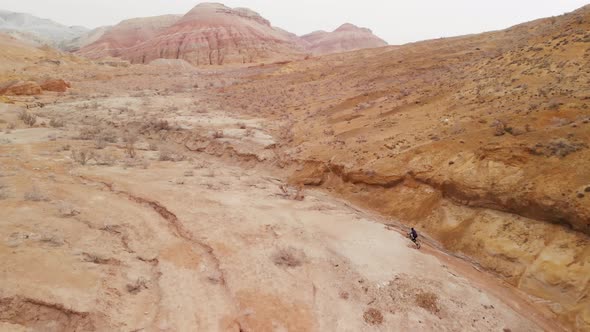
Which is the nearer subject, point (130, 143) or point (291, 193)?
point (291, 193)

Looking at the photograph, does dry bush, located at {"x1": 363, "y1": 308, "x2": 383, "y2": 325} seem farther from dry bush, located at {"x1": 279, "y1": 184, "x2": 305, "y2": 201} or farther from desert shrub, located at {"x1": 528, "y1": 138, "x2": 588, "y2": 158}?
desert shrub, located at {"x1": 528, "y1": 138, "x2": 588, "y2": 158}

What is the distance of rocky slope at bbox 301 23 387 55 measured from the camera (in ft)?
349

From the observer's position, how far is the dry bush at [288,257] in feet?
20.3

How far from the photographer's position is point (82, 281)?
189 inches

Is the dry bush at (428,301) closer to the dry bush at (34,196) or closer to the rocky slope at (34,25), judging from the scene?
the dry bush at (34,196)

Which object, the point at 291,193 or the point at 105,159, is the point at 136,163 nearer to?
the point at 105,159

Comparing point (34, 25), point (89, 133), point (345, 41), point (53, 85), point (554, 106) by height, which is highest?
point (345, 41)

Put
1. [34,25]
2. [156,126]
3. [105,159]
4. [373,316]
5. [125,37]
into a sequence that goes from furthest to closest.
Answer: [34,25] < [125,37] < [156,126] < [105,159] < [373,316]

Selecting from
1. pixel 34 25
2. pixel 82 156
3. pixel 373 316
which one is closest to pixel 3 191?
pixel 82 156

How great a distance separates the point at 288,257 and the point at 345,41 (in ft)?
362

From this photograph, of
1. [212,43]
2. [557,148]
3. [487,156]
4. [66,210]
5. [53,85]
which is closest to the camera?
[66,210]

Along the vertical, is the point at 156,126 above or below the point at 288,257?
below

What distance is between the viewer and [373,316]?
17.1 ft

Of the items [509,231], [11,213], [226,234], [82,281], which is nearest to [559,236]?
[509,231]
